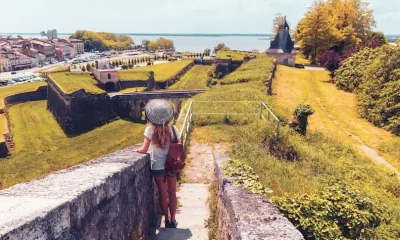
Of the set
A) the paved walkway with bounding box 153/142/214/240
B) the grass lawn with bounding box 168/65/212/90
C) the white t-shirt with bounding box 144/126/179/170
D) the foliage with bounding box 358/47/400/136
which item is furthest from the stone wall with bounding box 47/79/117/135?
the white t-shirt with bounding box 144/126/179/170

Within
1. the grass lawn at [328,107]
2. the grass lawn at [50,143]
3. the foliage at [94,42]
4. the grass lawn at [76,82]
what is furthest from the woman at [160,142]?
the foliage at [94,42]

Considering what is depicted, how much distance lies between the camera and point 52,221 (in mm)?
2645

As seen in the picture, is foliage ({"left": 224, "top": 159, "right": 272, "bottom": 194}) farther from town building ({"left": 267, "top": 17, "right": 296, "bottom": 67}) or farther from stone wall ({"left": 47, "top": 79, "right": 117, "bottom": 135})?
town building ({"left": 267, "top": 17, "right": 296, "bottom": 67})

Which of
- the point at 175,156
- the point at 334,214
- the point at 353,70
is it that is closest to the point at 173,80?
the point at 353,70

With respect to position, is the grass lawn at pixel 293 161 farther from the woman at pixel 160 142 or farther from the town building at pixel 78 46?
the town building at pixel 78 46

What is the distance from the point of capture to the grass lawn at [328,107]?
682 inches

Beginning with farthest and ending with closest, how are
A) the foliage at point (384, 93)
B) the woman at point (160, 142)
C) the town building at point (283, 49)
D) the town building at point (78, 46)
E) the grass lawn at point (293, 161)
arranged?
the town building at point (78, 46) → the town building at point (283, 49) → the foliage at point (384, 93) → the grass lawn at point (293, 161) → the woman at point (160, 142)

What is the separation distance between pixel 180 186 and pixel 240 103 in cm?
760

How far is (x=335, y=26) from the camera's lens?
40938 millimetres

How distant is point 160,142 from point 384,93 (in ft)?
67.1

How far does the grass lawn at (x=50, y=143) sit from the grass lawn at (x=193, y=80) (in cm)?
2093

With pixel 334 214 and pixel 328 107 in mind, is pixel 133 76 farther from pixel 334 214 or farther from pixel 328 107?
pixel 334 214

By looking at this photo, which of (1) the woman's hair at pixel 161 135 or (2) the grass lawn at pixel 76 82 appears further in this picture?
(2) the grass lawn at pixel 76 82

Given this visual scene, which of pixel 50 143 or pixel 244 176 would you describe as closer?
pixel 244 176
